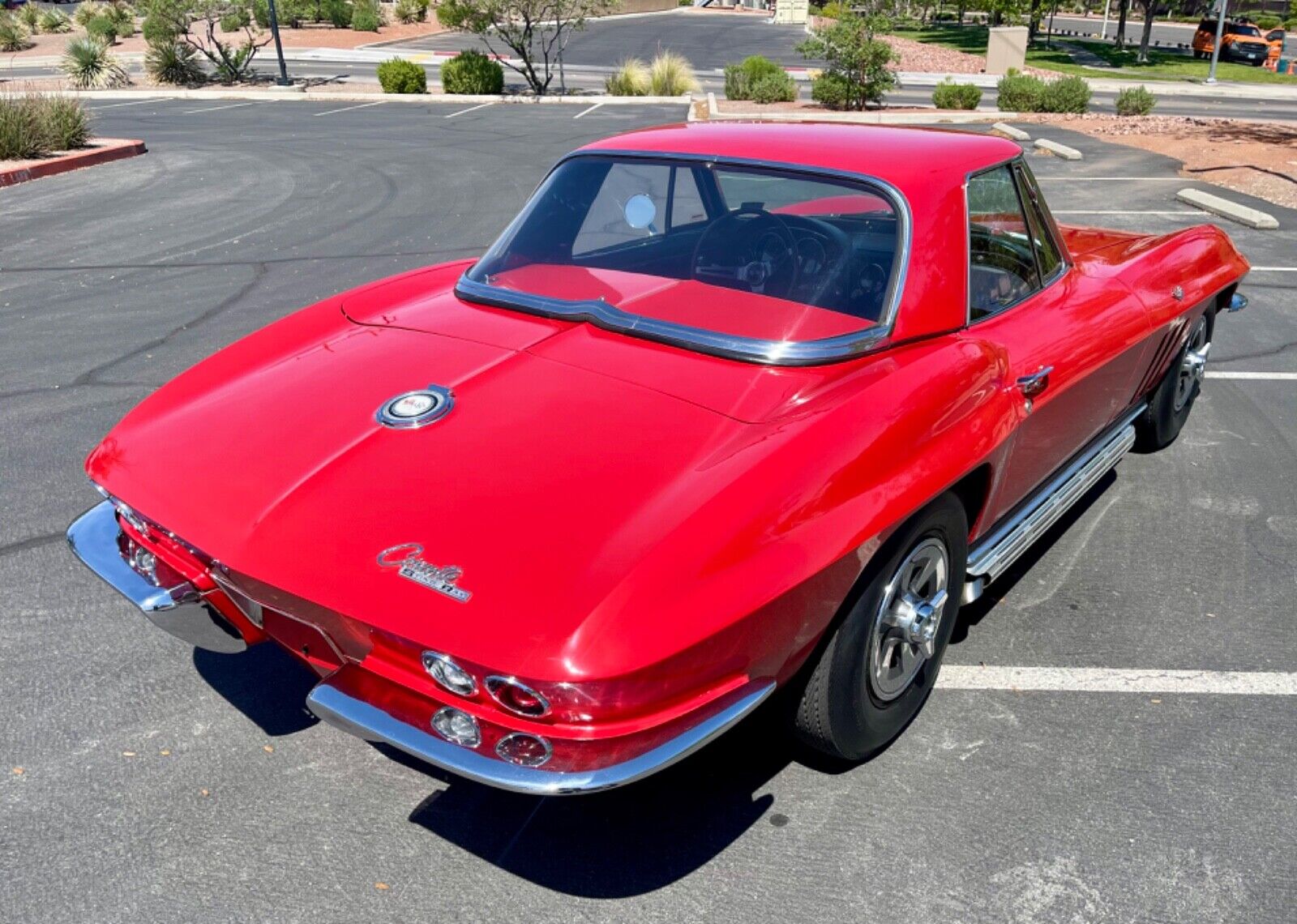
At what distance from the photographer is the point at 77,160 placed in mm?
14242

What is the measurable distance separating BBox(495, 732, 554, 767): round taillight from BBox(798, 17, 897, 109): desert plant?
20930 mm

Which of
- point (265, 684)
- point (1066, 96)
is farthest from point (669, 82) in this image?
point (265, 684)

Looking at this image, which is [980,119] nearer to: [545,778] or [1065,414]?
[1065,414]

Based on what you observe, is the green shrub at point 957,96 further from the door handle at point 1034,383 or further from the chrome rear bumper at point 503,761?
the chrome rear bumper at point 503,761

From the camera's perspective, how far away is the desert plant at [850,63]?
2145 centimetres

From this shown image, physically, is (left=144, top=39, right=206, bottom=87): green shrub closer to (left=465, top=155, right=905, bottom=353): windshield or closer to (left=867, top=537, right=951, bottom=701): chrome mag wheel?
(left=465, top=155, right=905, bottom=353): windshield

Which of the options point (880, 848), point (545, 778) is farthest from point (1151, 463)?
point (545, 778)

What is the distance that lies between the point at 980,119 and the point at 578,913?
20.9 m

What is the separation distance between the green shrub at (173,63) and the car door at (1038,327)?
29.5 meters

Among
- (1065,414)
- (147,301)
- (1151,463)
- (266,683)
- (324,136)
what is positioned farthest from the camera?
(324,136)

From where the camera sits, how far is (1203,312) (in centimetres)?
528

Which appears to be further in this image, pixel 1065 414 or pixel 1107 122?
pixel 1107 122

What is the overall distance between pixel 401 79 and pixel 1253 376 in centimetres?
2393

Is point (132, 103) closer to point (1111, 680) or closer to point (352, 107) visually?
point (352, 107)
